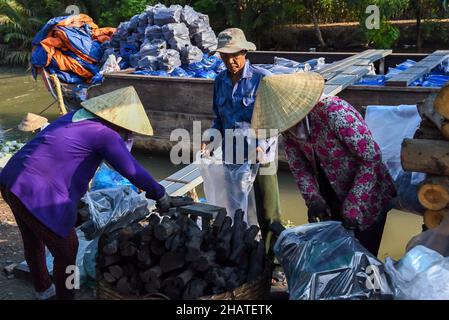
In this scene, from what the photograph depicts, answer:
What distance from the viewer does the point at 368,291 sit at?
2.29m

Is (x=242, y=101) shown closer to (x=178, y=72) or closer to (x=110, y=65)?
(x=178, y=72)

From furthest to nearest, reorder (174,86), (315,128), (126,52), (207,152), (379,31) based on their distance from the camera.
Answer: (379,31) → (126,52) → (174,86) → (207,152) → (315,128)

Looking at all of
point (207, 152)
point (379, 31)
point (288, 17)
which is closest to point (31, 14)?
point (288, 17)

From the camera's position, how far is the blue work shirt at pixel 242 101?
3.59 meters

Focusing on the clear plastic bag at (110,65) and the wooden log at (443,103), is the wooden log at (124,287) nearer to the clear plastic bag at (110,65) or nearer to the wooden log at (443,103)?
the wooden log at (443,103)

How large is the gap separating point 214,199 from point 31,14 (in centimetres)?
1606

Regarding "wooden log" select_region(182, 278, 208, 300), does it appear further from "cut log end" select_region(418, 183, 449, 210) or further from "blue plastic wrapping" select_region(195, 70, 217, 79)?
"blue plastic wrapping" select_region(195, 70, 217, 79)

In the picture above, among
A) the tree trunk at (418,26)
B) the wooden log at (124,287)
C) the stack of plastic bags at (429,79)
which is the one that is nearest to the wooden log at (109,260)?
the wooden log at (124,287)

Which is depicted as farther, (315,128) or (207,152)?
(207,152)

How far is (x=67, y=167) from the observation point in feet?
9.25

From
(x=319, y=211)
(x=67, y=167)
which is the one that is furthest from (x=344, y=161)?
(x=67, y=167)

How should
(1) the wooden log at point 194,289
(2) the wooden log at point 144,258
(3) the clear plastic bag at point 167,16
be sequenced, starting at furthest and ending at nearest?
(3) the clear plastic bag at point 167,16 → (2) the wooden log at point 144,258 → (1) the wooden log at point 194,289

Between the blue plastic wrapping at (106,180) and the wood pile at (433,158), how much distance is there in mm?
2743
